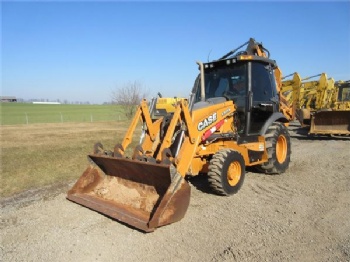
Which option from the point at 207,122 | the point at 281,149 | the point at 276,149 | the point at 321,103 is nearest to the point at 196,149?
the point at 207,122

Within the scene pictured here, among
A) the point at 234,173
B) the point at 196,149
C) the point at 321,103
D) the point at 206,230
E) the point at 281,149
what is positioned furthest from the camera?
the point at 321,103

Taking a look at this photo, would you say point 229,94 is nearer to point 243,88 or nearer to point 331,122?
point 243,88

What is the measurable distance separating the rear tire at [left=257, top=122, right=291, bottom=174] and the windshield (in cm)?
125

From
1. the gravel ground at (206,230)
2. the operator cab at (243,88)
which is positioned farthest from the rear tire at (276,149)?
the gravel ground at (206,230)

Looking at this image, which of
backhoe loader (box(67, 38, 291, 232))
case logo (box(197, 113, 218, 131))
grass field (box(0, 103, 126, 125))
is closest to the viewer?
backhoe loader (box(67, 38, 291, 232))

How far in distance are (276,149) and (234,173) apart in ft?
6.57

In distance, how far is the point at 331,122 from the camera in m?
13.5

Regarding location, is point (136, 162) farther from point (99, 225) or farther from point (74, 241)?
point (74, 241)

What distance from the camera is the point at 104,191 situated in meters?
5.39

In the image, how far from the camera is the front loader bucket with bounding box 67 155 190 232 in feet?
14.0

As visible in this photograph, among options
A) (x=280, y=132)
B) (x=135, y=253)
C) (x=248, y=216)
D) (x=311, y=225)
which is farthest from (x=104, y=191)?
(x=280, y=132)

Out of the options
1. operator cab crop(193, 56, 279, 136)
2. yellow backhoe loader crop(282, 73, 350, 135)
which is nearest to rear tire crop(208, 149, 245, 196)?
operator cab crop(193, 56, 279, 136)

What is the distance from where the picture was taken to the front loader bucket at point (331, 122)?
13.1 metres

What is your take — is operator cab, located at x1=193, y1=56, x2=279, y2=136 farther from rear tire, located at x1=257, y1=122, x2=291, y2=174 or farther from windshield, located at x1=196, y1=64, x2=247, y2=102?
rear tire, located at x1=257, y1=122, x2=291, y2=174
